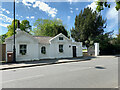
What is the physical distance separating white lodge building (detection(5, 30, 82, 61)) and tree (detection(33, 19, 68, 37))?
51.9 feet

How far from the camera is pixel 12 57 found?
11281 mm

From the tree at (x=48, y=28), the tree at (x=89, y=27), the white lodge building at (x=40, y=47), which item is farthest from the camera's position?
the tree at (x=48, y=28)

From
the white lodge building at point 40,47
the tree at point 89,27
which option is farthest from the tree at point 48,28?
the white lodge building at point 40,47

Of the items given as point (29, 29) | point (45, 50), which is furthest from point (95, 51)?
point (29, 29)

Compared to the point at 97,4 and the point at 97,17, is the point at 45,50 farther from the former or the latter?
the point at 97,17

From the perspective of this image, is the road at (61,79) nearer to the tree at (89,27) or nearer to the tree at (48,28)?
the tree at (89,27)

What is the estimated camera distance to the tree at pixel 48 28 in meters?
31.8

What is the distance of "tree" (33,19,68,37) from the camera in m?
31.8

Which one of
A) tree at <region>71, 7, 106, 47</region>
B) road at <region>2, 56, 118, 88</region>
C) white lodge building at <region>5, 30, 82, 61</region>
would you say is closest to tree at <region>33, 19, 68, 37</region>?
tree at <region>71, 7, 106, 47</region>

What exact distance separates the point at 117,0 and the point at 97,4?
0.77m

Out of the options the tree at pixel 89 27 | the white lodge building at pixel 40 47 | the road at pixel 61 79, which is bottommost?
the road at pixel 61 79

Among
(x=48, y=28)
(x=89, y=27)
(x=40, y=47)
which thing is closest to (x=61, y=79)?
(x=40, y=47)

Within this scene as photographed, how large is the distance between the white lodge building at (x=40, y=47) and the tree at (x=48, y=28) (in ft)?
51.9

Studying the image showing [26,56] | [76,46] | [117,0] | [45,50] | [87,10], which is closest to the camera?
[117,0]
